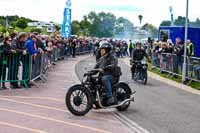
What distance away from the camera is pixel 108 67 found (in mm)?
12352

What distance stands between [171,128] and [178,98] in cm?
615

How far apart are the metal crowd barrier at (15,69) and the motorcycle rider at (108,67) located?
13.5ft

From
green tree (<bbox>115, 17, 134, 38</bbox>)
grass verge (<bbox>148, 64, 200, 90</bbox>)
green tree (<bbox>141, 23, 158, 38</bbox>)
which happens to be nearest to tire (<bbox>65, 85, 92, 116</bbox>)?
grass verge (<bbox>148, 64, 200, 90</bbox>)

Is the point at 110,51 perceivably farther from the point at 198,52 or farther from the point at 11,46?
the point at 198,52

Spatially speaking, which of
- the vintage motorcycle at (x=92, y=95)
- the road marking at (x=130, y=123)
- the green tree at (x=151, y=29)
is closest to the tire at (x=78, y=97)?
the vintage motorcycle at (x=92, y=95)

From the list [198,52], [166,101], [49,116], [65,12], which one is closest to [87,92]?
[49,116]

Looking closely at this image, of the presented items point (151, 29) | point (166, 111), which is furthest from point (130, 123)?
point (151, 29)

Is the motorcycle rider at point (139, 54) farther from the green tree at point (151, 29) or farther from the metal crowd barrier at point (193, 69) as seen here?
the green tree at point (151, 29)

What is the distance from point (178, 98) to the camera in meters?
16.6

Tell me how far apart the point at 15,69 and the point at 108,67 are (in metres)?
4.49

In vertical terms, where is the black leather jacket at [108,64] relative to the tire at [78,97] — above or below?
above

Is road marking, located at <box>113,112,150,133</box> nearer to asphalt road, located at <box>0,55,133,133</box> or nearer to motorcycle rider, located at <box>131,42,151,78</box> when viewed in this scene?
asphalt road, located at <box>0,55,133,133</box>

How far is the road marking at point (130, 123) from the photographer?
10176 millimetres

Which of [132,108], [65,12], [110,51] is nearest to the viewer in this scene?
[110,51]
